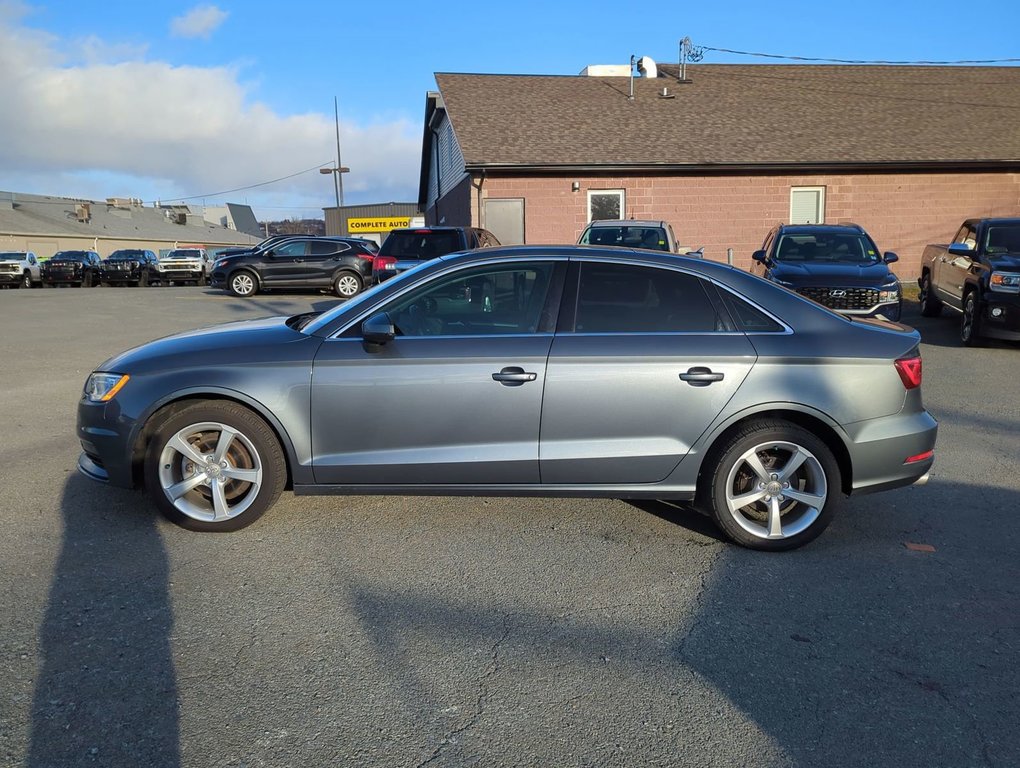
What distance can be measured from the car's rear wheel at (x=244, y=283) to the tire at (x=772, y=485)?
1916cm

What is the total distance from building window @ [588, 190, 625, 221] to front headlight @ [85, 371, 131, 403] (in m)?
18.1

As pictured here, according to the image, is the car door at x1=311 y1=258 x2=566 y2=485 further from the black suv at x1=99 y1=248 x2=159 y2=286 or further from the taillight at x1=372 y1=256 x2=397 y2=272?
the black suv at x1=99 y1=248 x2=159 y2=286

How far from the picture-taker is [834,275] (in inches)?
420

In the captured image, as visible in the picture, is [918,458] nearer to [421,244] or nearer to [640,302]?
[640,302]

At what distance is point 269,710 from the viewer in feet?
9.62

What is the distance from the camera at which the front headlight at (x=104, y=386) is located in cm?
455

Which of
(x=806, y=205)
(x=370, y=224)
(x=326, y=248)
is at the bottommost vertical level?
(x=326, y=248)

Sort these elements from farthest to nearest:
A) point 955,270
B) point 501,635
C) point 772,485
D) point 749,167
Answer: point 749,167, point 955,270, point 772,485, point 501,635

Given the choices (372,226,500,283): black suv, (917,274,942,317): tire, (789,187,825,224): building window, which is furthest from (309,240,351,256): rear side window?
(917,274,942,317): tire

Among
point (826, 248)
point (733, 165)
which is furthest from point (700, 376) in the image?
point (733, 165)

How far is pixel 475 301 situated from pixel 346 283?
17552 millimetres

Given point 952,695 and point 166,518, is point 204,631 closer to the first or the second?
point 166,518

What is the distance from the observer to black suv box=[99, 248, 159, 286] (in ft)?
111

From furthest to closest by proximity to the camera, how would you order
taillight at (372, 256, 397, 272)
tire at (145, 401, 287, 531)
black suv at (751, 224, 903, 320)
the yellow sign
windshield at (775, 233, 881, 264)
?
the yellow sign, taillight at (372, 256, 397, 272), windshield at (775, 233, 881, 264), black suv at (751, 224, 903, 320), tire at (145, 401, 287, 531)
